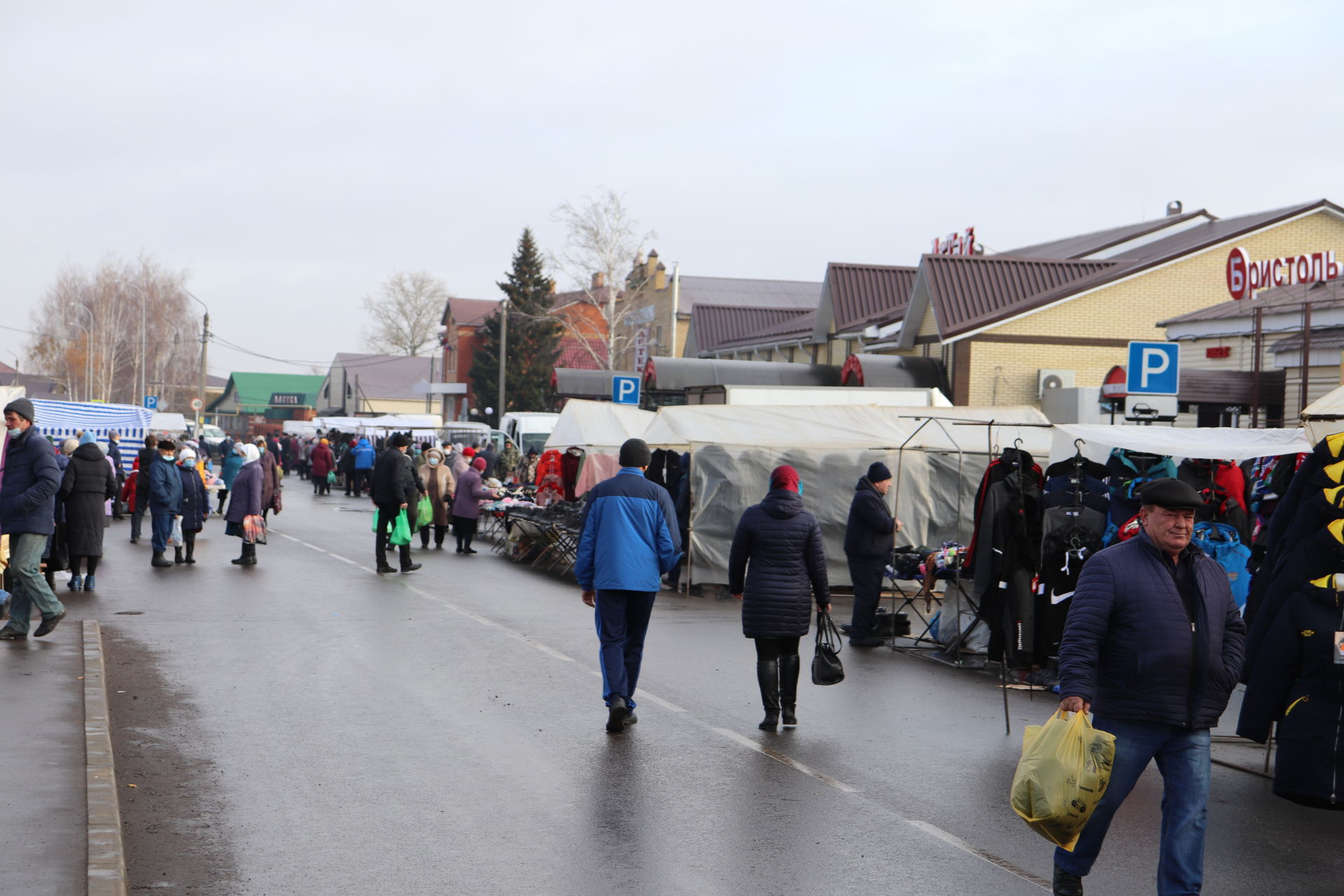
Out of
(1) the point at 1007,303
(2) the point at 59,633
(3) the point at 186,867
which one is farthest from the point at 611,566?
(1) the point at 1007,303

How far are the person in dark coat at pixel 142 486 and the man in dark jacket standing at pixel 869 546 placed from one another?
12.5 meters

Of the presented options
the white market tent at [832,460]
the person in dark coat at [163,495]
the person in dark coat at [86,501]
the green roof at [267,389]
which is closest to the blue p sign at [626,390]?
the white market tent at [832,460]

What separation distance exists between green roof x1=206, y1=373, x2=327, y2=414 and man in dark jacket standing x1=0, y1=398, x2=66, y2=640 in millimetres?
112464

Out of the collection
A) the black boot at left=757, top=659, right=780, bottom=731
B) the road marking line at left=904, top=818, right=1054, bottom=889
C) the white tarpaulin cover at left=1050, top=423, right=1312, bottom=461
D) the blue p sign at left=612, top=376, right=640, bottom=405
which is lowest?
the road marking line at left=904, top=818, right=1054, bottom=889

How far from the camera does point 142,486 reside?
2272 cm

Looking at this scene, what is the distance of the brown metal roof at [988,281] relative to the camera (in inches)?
1212

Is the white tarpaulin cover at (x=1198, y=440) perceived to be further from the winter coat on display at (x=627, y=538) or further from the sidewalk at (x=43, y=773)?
the sidewalk at (x=43, y=773)

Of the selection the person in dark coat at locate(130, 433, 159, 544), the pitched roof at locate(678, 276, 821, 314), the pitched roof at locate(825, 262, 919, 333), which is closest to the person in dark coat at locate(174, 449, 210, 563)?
the person in dark coat at locate(130, 433, 159, 544)

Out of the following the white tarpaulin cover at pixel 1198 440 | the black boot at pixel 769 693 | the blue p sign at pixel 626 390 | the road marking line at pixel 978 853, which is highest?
the blue p sign at pixel 626 390

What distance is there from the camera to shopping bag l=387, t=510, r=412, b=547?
19.2 metres

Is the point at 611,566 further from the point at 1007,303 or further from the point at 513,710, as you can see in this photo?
the point at 1007,303

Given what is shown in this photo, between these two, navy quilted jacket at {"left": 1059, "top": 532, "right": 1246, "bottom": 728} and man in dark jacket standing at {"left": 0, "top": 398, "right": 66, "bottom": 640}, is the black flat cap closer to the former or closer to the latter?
navy quilted jacket at {"left": 1059, "top": 532, "right": 1246, "bottom": 728}

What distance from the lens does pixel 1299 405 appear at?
1959 cm

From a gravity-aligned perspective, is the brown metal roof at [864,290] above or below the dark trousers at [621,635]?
above
